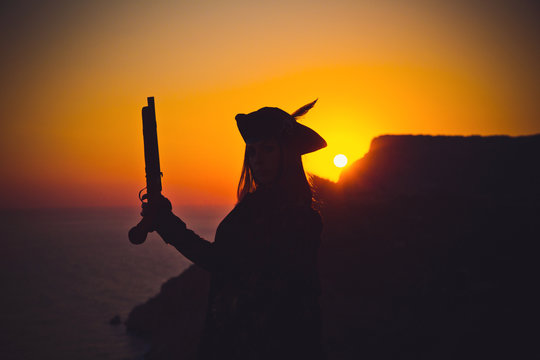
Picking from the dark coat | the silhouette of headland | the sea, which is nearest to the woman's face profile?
the dark coat

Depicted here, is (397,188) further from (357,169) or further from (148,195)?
(148,195)

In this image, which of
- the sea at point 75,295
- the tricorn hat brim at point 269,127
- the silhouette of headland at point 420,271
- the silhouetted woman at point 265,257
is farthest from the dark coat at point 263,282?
the sea at point 75,295

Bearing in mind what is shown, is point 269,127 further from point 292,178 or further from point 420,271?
point 420,271

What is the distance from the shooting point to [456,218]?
118ft

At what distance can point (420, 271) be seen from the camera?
30.6m

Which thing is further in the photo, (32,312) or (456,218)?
(32,312)

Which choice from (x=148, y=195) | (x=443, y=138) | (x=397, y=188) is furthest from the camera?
(x=443, y=138)

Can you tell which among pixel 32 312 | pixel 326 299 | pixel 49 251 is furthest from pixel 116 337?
pixel 49 251

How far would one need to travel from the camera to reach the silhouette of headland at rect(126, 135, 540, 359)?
25109 millimetres

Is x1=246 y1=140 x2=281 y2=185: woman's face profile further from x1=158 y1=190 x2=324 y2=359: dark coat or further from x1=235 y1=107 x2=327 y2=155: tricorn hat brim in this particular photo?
x1=158 y1=190 x2=324 y2=359: dark coat

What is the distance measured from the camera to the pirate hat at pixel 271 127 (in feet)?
9.12

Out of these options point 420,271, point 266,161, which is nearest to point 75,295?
point 420,271

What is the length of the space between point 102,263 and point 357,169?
92196 millimetres

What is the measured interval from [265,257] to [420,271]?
3115 centimetres
